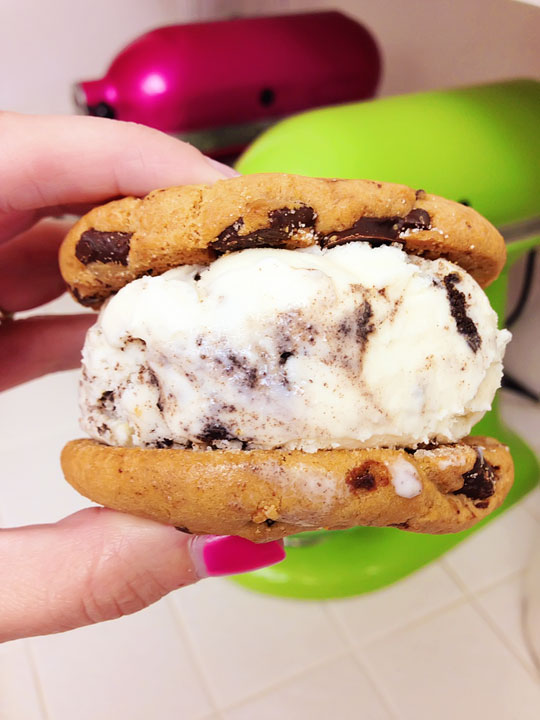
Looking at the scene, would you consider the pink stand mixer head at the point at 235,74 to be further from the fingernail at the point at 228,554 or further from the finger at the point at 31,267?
the fingernail at the point at 228,554

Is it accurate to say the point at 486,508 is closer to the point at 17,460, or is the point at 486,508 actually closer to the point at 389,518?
the point at 389,518

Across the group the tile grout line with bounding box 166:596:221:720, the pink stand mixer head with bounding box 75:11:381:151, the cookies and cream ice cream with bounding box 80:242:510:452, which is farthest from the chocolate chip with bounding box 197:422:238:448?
the pink stand mixer head with bounding box 75:11:381:151

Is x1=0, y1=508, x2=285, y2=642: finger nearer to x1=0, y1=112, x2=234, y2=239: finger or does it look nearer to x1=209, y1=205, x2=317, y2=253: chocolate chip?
x1=209, y1=205, x2=317, y2=253: chocolate chip

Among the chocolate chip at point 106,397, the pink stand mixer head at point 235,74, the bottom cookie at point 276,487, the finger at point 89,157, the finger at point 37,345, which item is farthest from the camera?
the pink stand mixer head at point 235,74

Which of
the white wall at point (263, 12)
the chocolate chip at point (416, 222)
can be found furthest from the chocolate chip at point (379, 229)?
the white wall at point (263, 12)

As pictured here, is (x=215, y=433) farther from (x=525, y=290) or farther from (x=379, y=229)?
(x=525, y=290)
